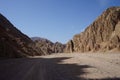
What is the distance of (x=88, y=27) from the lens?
362ft

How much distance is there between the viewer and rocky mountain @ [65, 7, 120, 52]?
83.3 metres

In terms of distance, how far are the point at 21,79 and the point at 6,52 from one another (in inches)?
1334

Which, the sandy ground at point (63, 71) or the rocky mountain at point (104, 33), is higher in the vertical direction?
the rocky mountain at point (104, 33)

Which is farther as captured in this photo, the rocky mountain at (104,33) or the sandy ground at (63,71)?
the rocky mountain at (104,33)

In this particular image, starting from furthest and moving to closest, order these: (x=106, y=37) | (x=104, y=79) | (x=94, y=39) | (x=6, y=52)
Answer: (x=94, y=39), (x=106, y=37), (x=6, y=52), (x=104, y=79)

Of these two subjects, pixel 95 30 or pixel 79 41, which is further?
pixel 79 41

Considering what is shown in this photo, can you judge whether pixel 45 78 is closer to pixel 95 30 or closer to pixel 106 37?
pixel 106 37

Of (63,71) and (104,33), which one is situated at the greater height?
(104,33)

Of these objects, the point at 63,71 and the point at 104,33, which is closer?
the point at 63,71

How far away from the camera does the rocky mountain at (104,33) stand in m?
83.3

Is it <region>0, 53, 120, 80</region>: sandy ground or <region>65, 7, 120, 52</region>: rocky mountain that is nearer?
<region>0, 53, 120, 80</region>: sandy ground

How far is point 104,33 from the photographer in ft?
313

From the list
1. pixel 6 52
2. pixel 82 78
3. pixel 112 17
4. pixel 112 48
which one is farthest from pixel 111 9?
pixel 82 78

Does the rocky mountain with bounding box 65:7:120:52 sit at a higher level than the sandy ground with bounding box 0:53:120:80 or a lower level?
higher
